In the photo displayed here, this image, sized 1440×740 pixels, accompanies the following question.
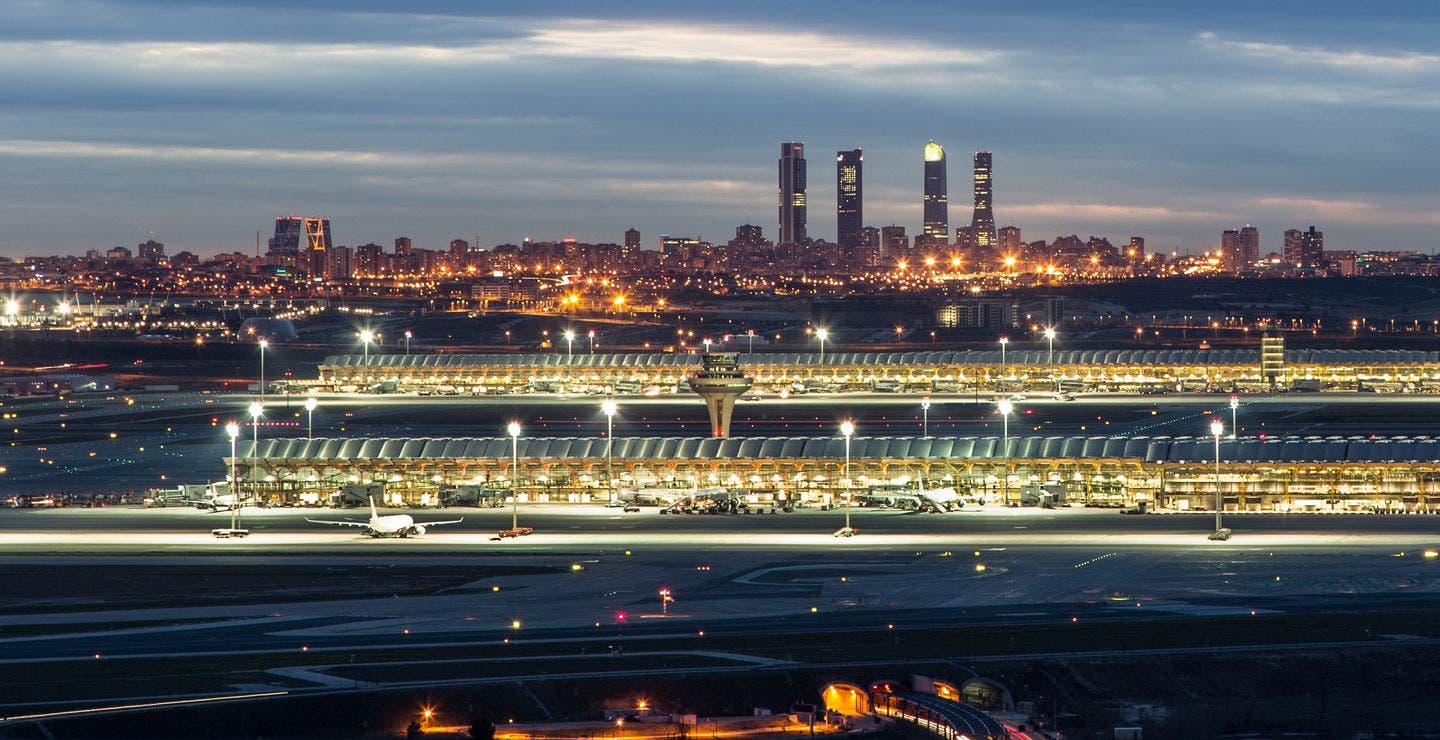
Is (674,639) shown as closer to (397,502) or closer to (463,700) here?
(463,700)

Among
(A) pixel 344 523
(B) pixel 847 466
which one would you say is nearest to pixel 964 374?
(B) pixel 847 466

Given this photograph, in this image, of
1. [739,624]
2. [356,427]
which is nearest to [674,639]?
[739,624]

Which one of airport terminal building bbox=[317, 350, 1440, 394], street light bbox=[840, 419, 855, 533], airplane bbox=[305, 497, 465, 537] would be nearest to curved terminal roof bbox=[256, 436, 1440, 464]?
street light bbox=[840, 419, 855, 533]

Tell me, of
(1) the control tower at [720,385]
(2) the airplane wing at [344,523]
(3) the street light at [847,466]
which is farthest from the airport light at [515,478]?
(1) the control tower at [720,385]

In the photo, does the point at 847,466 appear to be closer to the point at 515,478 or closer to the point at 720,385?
the point at 515,478

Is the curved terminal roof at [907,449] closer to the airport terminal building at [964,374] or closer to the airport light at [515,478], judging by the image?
the airport light at [515,478]

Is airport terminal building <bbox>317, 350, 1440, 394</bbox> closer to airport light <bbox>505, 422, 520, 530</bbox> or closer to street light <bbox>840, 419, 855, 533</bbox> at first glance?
airport light <bbox>505, 422, 520, 530</bbox>
